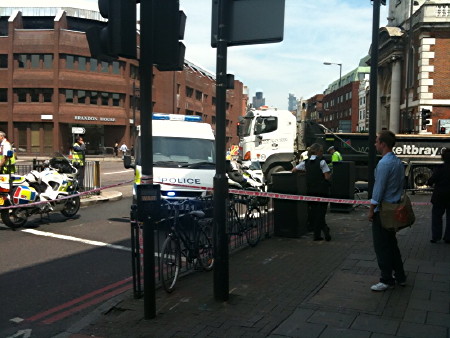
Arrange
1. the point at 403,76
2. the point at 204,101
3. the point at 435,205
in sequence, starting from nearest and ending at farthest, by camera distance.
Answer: the point at 435,205
the point at 403,76
the point at 204,101

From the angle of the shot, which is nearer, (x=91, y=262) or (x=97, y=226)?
(x=91, y=262)

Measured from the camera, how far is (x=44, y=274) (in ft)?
19.4

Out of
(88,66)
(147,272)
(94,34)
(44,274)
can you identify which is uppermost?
(88,66)

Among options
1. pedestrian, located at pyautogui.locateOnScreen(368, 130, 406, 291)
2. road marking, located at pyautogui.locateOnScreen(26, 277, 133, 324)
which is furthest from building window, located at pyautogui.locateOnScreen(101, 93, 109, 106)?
pedestrian, located at pyautogui.locateOnScreen(368, 130, 406, 291)

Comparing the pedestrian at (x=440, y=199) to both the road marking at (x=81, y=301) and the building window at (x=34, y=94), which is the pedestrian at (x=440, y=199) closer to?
the road marking at (x=81, y=301)

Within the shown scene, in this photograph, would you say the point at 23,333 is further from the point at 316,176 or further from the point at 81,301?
the point at 316,176

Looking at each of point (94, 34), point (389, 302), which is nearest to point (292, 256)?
point (389, 302)

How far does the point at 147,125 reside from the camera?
4.12m

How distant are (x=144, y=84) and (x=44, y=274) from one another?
337cm

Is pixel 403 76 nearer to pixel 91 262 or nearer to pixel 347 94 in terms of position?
pixel 91 262

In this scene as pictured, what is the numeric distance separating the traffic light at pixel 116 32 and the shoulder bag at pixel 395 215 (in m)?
3.13

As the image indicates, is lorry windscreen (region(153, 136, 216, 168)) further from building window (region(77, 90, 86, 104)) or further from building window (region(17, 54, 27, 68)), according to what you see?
building window (region(17, 54, 27, 68))

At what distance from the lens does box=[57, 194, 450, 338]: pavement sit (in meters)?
3.89

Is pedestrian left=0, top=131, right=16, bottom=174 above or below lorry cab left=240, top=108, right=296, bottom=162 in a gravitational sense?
Answer: below
